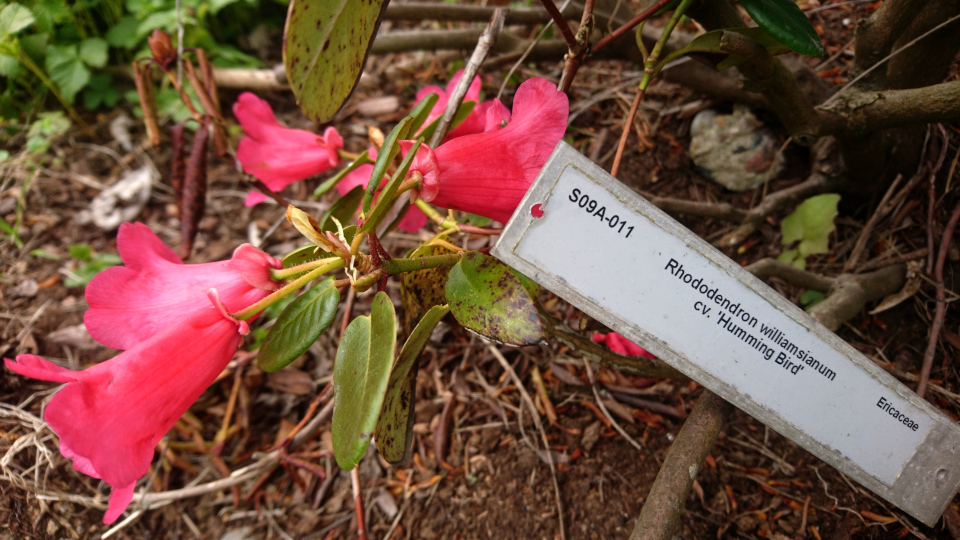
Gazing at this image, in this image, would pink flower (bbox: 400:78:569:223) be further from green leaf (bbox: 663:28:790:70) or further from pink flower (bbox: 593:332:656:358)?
pink flower (bbox: 593:332:656:358)

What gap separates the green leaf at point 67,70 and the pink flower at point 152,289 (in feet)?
4.52

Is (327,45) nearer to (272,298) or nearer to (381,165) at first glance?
(381,165)

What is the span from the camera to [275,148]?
1.10 meters

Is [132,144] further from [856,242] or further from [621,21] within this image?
[856,242]

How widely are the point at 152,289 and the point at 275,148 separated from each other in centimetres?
43

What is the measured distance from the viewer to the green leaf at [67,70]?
178 centimetres

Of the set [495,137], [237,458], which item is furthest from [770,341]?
[237,458]

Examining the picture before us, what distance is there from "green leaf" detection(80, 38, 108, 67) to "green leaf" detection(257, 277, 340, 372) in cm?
157

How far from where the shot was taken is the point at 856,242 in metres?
1.33

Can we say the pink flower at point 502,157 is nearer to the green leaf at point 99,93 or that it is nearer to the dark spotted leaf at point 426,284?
the dark spotted leaf at point 426,284

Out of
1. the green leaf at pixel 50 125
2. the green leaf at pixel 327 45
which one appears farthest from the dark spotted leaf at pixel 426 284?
the green leaf at pixel 50 125

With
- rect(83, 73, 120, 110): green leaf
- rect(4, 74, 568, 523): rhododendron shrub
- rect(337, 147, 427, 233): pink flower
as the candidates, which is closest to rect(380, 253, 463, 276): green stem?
rect(4, 74, 568, 523): rhododendron shrub

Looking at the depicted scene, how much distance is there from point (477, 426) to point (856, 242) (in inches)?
39.0

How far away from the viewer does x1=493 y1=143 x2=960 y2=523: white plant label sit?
2.23 ft
